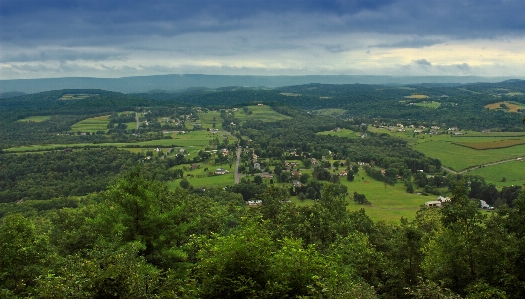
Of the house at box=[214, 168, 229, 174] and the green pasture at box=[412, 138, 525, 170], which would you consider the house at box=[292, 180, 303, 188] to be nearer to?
the house at box=[214, 168, 229, 174]

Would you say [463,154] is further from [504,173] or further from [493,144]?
[504,173]

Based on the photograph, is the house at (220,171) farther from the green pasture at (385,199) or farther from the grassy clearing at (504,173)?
the grassy clearing at (504,173)

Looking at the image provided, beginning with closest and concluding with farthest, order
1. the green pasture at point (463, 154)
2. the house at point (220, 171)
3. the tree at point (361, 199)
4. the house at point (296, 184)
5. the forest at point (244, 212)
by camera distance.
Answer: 1. the forest at point (244, 212)
2. the tree at point (361, 199)
3. the house at point (296, 184)
4. the house at point (220, 171)
5. the green pasture at point (463, 154)

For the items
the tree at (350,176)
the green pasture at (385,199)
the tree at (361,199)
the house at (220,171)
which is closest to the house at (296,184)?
the green pasture at (385,199)

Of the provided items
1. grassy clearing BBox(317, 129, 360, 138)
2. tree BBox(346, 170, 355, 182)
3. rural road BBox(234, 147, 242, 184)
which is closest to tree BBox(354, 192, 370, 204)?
tree BBox(346, 170, 355, 182)

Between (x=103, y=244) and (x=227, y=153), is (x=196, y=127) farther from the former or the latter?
(x=103, y=244)

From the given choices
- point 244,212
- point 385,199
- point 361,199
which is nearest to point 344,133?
point 385,199

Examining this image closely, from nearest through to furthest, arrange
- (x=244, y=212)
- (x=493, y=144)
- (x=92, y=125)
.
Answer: (x=244, y=212) < (x=493, y=144) < (x=92, y=125)
